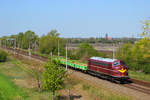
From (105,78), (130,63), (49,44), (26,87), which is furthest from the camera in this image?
(49,44)

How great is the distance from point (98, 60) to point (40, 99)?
12.6 meters

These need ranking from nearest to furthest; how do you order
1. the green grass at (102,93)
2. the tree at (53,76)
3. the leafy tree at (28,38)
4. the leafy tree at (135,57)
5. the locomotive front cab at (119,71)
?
the tree at (53,76)
the green grass at (102,93)
the locomotive front cab at (119,71)
the leafy tree at (135,57)
the leafy tree at (28,38)

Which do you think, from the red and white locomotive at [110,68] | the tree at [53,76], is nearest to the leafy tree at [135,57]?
the red and white locomotive at [110,68]

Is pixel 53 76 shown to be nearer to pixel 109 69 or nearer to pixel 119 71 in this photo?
pixel 119 71

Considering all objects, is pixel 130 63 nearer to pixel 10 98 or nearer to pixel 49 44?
pixel 10 98

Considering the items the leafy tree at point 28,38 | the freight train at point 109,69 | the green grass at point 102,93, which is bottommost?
the green grass at point 102,93

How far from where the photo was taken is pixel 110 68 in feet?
86.4

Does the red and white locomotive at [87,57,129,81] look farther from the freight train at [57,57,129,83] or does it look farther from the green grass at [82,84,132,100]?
the green grass at [82,84,132,100]

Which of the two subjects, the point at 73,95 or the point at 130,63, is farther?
the point at 130,63

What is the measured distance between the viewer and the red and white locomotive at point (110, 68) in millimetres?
25062

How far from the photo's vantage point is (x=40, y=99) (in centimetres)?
2033

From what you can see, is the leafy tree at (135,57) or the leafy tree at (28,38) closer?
the leafy tree at (135,57)

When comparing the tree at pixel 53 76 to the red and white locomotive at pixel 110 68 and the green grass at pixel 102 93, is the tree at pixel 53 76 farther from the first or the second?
the red and white locomotive at pixel 110 68

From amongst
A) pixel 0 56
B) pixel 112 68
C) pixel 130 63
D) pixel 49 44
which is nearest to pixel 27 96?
pixel 112 68
